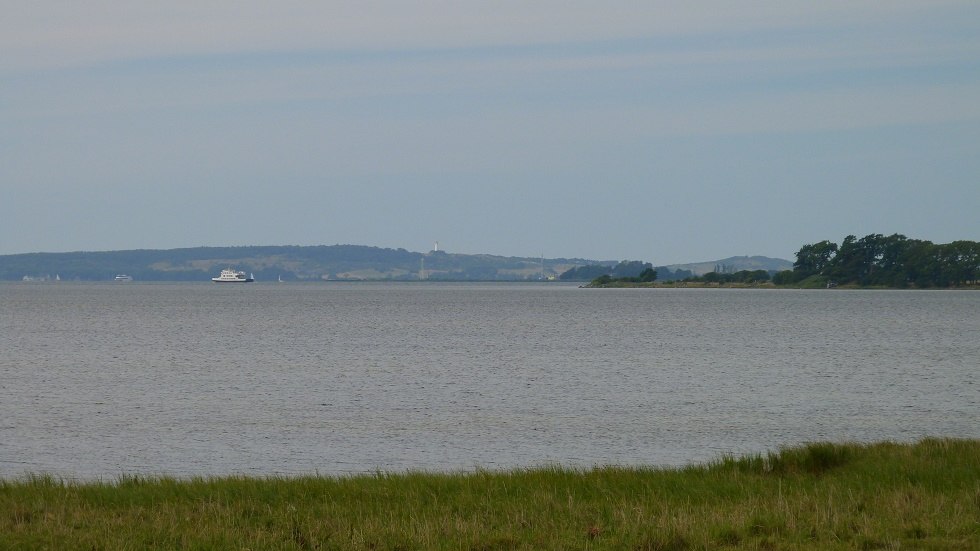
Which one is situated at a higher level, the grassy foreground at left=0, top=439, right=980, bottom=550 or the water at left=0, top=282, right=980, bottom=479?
the grassy foreground at left=0, top=439, right=980, bottom=550

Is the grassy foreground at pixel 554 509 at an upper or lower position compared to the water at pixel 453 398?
upper

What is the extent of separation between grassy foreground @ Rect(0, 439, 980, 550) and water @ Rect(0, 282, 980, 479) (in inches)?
153

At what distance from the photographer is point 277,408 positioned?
119 feet

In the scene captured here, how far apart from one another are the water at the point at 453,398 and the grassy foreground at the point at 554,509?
389cm

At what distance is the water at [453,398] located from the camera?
86.6 ft

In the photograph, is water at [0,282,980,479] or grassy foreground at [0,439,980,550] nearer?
grassy foreground at [0,439,980,550]

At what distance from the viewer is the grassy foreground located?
12367 millimetres

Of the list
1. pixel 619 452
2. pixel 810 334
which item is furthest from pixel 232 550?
pixel 810 334

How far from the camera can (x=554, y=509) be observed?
46.9 feet

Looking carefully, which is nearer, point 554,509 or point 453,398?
point 554,509

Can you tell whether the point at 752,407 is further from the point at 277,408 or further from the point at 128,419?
the point at 128,419

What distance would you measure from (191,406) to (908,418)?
22600mm

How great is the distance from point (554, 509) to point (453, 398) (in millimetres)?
25435

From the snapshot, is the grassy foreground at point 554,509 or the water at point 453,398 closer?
the grassy foreground at point 554,509
